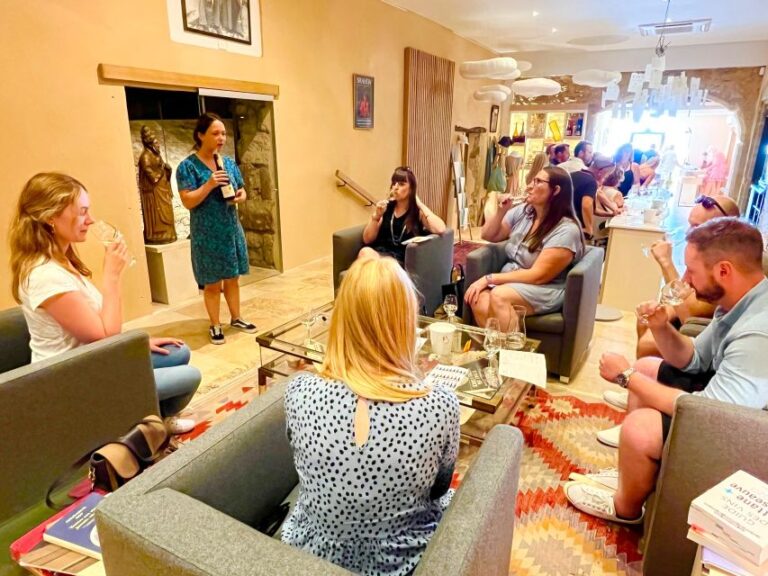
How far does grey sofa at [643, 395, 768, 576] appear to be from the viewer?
1140mm

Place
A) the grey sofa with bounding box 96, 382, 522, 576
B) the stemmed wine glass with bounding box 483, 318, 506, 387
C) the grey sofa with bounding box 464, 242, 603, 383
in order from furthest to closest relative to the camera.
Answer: the grey sofa with bounding box 464, 242, 603, 383, the stemmed wine glass with bounding box 483, 318, 506, 387, the grey sofa with bounding box 96, 382, 522, 576

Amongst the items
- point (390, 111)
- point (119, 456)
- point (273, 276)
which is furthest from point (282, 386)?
point (390, 111)

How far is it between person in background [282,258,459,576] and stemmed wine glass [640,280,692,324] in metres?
1.22

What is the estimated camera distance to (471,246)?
20.9ft

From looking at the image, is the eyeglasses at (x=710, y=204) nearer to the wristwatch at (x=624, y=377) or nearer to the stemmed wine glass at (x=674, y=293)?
the stemmed wine glass at (x=674, y=293)

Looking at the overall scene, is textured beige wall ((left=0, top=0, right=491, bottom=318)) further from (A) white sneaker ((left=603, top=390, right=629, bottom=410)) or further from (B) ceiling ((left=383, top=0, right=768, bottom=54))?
(A) white sneaker ((left=603, top=390, right=629, bottom=410))

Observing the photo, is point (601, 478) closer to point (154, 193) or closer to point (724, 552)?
point (724, 552)

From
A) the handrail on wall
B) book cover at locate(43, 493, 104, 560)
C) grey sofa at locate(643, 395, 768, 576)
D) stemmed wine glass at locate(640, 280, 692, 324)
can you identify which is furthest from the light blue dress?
the handrail on wall

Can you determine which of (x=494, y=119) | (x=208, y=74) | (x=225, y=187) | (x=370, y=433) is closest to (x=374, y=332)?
(x=370, y=433)

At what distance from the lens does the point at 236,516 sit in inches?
45.8

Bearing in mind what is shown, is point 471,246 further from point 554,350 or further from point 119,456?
point 119,456

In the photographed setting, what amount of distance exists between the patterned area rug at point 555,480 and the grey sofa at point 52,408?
58 cm

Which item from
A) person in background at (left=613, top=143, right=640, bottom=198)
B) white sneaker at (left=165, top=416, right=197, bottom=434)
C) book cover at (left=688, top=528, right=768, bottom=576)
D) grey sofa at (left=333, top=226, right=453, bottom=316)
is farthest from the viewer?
person in background at (left=613, top=143, right=640, bottom=198)

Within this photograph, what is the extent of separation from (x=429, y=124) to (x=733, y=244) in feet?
18.2
